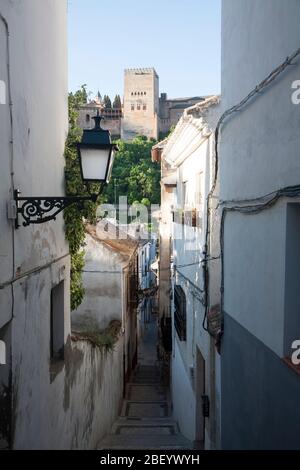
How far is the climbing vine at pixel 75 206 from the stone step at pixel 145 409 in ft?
26.3

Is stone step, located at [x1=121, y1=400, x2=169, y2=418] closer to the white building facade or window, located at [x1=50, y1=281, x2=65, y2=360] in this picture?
window, located at [x1=50, y1=281, x2=65, y2=360]

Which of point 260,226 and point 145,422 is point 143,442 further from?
point 260,226

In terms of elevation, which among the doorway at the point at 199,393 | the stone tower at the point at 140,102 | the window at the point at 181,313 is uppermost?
the stone tower at the point at 140,102

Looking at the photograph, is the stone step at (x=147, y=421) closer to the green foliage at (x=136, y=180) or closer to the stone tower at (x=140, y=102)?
the green foliage at (x=136, y=180)

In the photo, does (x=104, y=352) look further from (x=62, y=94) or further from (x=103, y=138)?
(x=103, y=138)

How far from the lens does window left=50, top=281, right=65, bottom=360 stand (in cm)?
671

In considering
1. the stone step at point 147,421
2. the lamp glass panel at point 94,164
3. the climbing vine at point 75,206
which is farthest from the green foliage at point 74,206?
the stone step at point 147,421

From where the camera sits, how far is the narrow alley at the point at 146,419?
10406 mm

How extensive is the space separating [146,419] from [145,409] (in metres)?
1.80

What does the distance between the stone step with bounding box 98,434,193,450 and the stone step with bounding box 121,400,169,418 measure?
11.6 feet

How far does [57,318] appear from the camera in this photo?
680 cm

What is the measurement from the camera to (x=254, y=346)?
15.2 feet
